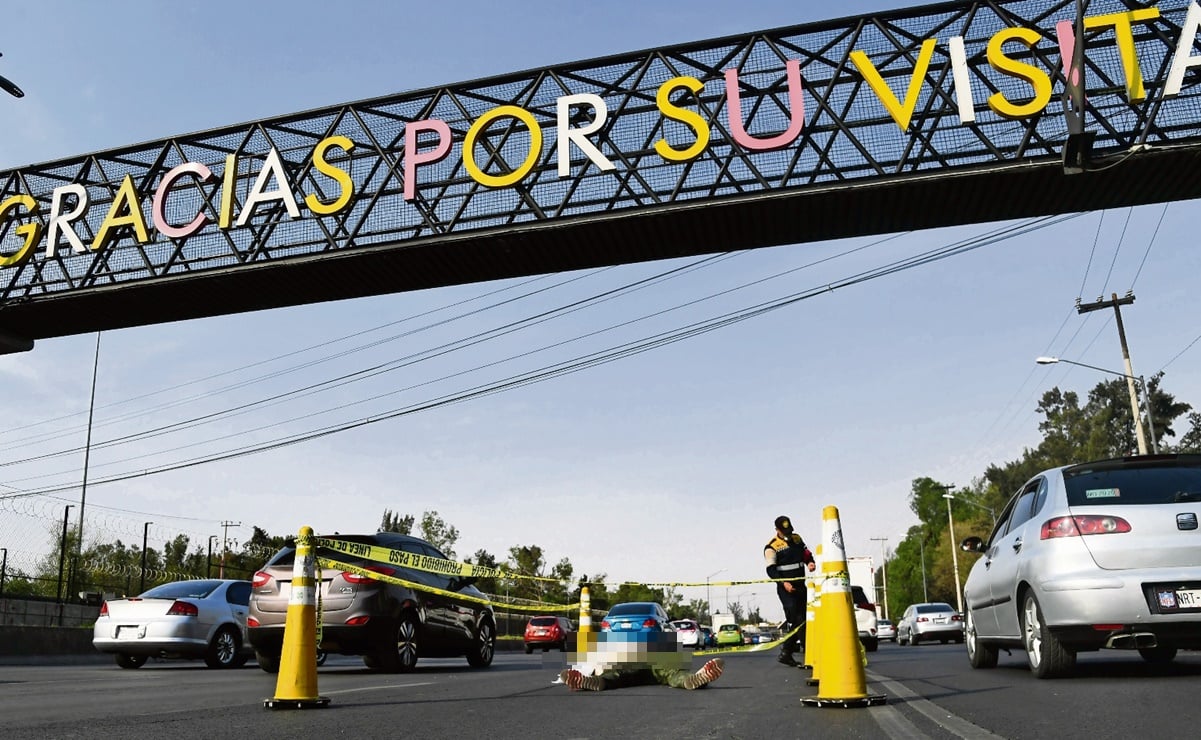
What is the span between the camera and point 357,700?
742cm

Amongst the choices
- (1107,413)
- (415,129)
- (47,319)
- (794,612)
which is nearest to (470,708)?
(794,612)

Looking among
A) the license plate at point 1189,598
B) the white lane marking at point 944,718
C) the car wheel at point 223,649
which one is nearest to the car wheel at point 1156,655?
the license plate at point 1189,598

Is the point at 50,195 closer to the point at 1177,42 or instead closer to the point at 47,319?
the point at 47,319

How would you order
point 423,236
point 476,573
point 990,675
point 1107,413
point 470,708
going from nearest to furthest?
point 470,708, point 990,675, point 476,573, point 423,236, point 1107,413

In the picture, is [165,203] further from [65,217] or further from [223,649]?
[223,649]

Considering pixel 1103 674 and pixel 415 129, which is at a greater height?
pixel 415 129

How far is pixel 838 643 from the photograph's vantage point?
251 inches

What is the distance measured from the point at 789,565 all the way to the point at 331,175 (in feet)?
40.7

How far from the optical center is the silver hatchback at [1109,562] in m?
7.35

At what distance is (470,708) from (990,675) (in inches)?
193

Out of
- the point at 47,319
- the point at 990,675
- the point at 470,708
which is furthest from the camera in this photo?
the point at 47,319

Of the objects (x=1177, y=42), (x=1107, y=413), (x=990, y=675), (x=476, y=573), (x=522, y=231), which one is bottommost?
(x=990, y=675)

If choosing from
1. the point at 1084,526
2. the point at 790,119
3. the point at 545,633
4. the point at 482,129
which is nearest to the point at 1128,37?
the point at 790,119

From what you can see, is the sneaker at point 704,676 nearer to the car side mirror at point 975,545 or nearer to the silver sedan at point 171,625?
the car side mirror at point 975,545
